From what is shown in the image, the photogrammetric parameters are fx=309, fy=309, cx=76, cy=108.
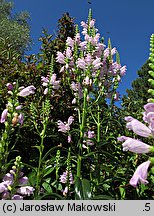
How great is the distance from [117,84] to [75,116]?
30.9 inches

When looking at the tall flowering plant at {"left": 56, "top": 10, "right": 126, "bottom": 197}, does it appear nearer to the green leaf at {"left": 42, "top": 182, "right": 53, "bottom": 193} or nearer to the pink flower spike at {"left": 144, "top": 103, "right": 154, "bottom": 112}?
the green leaf at {"left": 42, "top": 182, "right": 53, "bottom": 193}

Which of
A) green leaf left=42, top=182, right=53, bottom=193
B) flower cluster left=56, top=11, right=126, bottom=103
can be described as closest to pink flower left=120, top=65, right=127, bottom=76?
flower cluster left=56, top=11, right=126, bottom=103

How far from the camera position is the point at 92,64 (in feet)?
11.6

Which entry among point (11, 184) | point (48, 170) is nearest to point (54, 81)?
point (48, 170)

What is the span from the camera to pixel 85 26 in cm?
408

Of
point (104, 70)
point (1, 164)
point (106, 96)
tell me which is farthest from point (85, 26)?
point (1, 164)

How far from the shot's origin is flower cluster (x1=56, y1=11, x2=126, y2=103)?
353 centimetres

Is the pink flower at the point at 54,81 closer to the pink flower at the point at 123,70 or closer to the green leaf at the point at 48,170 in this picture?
the pink flower at the point at 123,70

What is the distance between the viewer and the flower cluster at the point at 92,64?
3529 millimetres

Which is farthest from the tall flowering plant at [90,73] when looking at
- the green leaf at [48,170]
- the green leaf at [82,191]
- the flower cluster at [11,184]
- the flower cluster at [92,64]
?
the flower cluster at [11,184]
